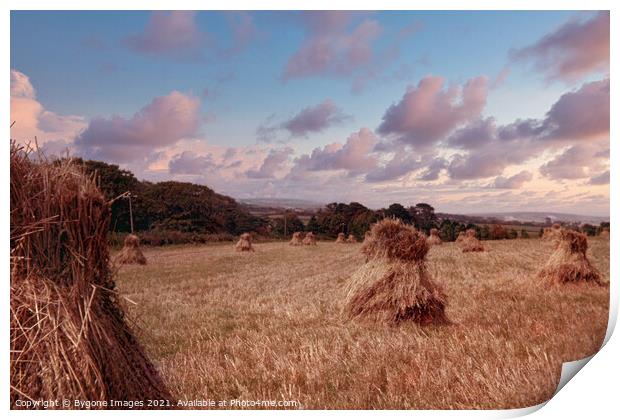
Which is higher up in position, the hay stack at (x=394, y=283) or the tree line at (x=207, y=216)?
the tree line at (x=207, y=216)

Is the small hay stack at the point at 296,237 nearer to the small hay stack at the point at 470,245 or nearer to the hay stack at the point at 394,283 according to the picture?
the hay stack at the point at 394,283

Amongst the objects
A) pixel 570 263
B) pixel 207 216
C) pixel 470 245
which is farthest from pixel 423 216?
pixel 470 245

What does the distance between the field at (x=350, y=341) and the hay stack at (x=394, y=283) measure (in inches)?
7.9

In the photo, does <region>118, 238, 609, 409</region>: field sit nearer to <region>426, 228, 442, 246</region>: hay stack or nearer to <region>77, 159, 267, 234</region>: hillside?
<region>77, 159, 267, 234</region>: hillside

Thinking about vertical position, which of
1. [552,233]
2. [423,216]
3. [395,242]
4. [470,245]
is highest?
[423,216]

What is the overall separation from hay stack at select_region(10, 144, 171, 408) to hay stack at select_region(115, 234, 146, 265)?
1.12 metres

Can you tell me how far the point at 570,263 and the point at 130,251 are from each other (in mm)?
5841

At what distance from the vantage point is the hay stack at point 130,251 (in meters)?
4.38

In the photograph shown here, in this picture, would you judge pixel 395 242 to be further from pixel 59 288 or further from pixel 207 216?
pixel 59 288

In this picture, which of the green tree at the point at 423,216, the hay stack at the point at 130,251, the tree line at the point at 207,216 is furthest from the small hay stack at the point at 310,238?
the hay stack at the point at 130,251

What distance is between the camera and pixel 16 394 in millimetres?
3271

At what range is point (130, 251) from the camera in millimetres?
4996
